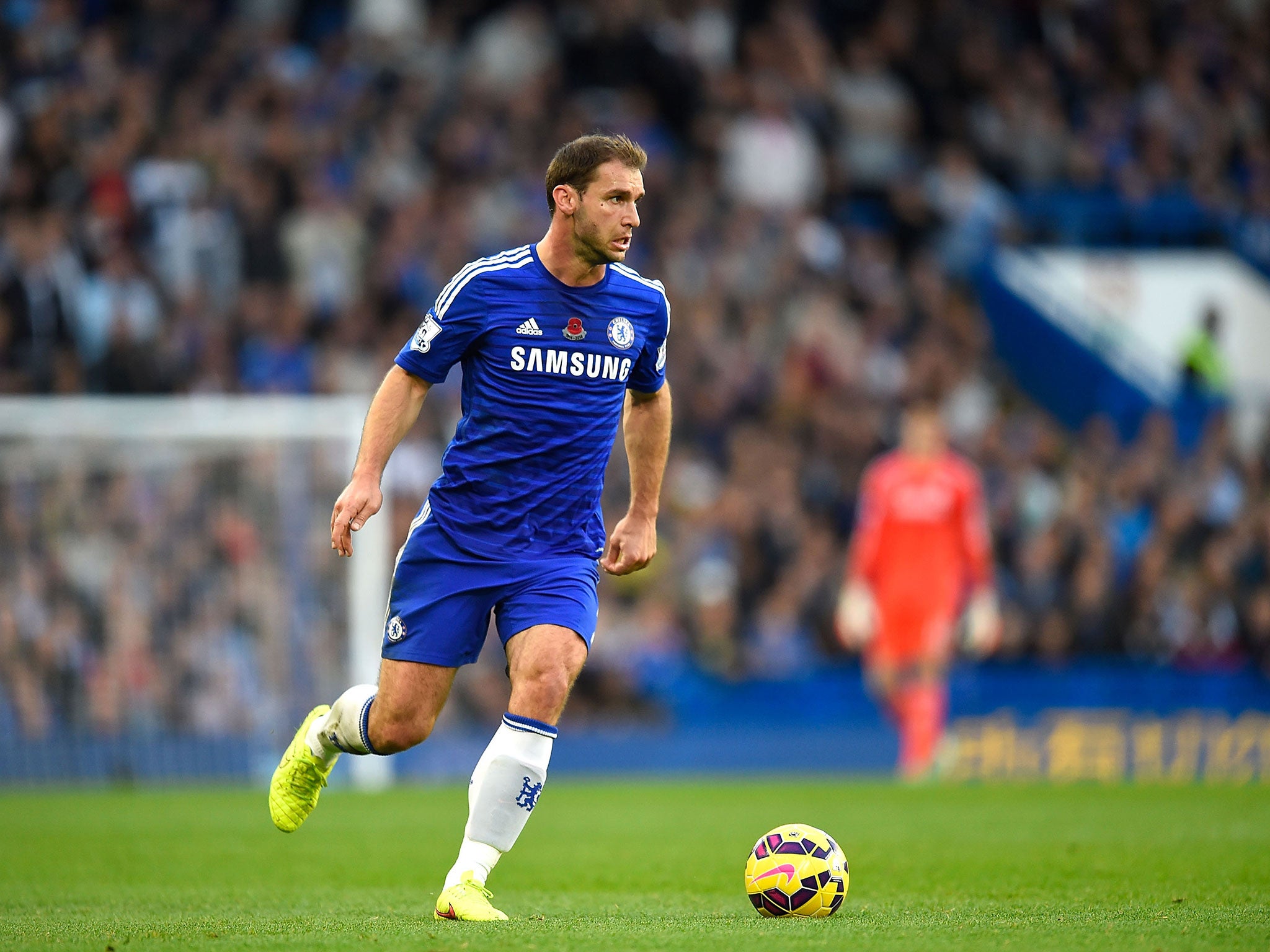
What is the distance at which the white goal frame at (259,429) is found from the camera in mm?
15039

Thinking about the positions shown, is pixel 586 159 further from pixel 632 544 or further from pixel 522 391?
pixel 632 544

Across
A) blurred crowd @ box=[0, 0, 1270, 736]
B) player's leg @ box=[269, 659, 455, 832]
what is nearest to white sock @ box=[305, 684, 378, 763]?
player's leg @ box=[269, 659, 455, 832]

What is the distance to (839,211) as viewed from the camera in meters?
21.1

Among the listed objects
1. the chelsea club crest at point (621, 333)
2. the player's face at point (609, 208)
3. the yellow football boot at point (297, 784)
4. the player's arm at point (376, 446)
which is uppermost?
the player's face at point (609, 208)

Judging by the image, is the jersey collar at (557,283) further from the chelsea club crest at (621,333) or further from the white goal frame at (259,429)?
the white goal frame at (259,429)

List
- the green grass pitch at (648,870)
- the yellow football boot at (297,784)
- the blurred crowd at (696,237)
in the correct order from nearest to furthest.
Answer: the green grass pitch at (648,870)
the yellow football boot at (297,784)
the blurred crowd at (696,237)

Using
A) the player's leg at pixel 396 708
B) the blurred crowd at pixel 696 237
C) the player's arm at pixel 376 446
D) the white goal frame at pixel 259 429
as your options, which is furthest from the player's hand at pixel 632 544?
the blurred crowd at pixel 696 237

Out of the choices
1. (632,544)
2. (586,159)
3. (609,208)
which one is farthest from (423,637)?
(586,159)

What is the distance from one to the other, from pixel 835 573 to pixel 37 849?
9.07m

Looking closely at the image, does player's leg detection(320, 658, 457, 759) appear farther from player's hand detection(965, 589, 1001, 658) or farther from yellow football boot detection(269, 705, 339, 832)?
player's hand detection(965, 589, 1001, 658)

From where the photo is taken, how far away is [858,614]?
14508 mm

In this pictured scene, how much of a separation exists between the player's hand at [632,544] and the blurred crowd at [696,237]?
8.78 meters

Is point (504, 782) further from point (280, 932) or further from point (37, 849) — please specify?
point (37, 849)

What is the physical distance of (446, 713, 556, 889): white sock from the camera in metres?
6.30
